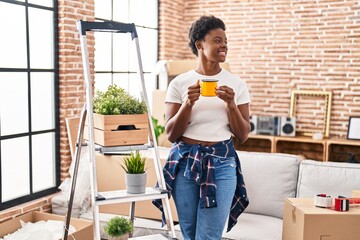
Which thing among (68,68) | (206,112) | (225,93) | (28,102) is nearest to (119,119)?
(206,112)

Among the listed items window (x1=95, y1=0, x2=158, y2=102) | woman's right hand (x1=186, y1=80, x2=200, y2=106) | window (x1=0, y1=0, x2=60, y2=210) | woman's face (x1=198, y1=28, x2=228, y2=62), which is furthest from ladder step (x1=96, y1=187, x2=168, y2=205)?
window (x1=95, y1=0, x2=158, y2=102)

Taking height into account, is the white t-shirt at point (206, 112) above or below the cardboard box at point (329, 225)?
above

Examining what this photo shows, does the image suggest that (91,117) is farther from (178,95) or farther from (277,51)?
(277,51)

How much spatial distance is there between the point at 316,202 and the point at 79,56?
2.49 metres

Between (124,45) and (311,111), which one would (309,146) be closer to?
(311,111)

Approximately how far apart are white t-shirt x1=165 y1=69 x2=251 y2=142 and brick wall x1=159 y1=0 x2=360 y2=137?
404 cm

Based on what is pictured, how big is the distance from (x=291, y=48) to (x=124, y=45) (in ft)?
7.25

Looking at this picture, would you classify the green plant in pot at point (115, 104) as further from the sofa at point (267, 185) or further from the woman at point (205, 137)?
the sofa at point (267, 185)

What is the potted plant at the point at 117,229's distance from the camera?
88.2 inches

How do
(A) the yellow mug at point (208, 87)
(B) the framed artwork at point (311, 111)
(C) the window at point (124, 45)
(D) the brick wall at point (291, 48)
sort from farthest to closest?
(B) the framed artwork at point (311, 111), (D) the brick wall at point (291, 48), (C) the window at point (124, 45), (A) the yellow mug at point (208, 87)

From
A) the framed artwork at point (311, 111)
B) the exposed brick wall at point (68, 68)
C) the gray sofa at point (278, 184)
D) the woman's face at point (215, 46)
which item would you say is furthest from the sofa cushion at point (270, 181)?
the framed artwork at point (311, 111)

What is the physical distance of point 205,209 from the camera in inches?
81.7

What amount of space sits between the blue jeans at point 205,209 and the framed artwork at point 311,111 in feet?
13.3

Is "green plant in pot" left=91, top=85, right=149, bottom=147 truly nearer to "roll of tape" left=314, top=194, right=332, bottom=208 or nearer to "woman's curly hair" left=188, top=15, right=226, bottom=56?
"woman's curly hair" left=188, top=15, right=226, bottom=56
